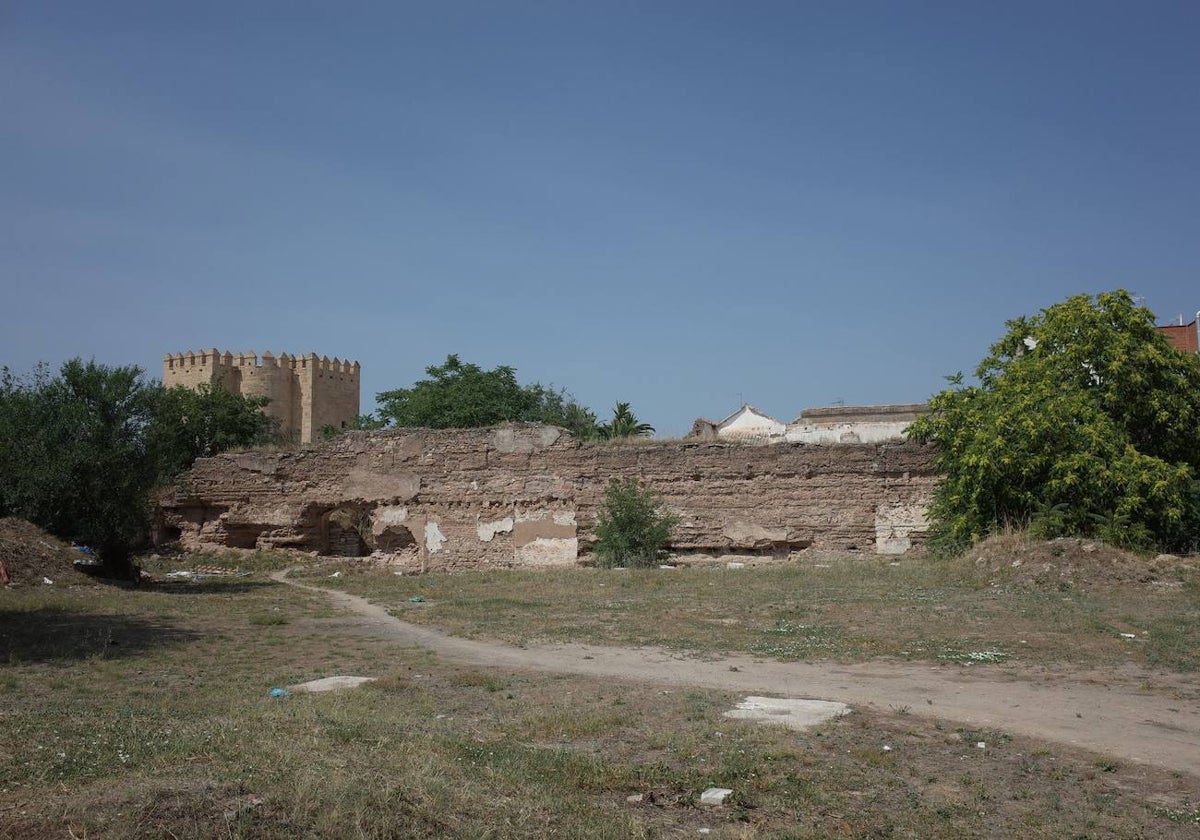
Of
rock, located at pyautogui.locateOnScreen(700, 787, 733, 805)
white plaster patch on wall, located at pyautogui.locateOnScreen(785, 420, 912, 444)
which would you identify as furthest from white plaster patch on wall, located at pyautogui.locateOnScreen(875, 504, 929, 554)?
rock, located at pyautogui.locateOnScreen(700, 787, 733, 805)

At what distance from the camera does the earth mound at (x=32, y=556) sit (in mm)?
12836

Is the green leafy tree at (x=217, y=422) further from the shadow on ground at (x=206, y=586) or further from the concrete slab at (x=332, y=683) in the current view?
the concrete slab at (x=332, y=683)

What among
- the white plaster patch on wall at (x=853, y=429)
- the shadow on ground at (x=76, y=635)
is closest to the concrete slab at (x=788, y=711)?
the shadow on ground at (x=76, y=635)

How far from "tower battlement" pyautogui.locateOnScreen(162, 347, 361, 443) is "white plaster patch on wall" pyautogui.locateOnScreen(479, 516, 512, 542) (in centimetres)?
3920

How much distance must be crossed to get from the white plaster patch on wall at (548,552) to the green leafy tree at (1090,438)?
22.8ft

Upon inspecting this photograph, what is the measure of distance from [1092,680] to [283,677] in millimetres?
5976

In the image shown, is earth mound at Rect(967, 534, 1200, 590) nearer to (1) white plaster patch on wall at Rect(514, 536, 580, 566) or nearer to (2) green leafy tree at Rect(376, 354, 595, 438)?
(1) white plaster patch on wall at Rect(514, 536, 580, 566)

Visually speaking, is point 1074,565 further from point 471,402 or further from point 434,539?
point 471,402

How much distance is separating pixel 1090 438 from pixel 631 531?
7.59 metres

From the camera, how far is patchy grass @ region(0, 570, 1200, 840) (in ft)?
11.8

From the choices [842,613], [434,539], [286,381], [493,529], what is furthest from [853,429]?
[286,381]

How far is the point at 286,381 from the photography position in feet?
198

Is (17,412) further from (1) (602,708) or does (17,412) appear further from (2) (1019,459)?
(2) (1019,459)

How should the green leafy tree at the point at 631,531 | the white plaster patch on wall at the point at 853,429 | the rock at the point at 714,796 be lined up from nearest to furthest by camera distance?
the rock at the point at 714,796 → the green leafy tree at the point at 631,531 → the white plaster patch on wall at the point at 853,429
